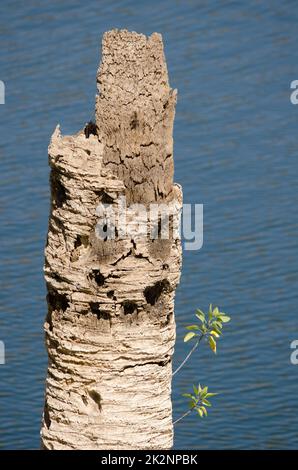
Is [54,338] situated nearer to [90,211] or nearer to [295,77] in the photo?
[90,211]

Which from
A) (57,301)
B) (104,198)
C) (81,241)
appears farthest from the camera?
(57,301)

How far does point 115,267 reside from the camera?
8883mm

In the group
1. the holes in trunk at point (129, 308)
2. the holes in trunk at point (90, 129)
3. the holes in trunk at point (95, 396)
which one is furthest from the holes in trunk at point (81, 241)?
the holes in trunk at point (95, 396)

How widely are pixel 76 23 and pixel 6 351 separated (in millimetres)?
6313

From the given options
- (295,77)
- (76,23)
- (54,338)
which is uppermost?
(76,23)

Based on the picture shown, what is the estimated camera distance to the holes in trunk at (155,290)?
8992mm

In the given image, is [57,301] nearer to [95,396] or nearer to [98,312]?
[98,312]

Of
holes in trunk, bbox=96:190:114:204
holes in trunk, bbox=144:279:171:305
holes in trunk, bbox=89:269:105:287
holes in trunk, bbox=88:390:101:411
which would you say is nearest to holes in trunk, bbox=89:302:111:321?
holes in trunk, bbox=89:269:105:287

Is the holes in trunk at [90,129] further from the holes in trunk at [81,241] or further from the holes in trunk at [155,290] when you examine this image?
the holes in trunk at [155,290]

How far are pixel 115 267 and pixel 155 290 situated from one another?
0.30 meters

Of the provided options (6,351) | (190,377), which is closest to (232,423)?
(190,377)

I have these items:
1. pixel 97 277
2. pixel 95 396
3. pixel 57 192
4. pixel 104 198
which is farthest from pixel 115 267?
pixel 95 396

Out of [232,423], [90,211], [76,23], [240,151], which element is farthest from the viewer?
[76,23]

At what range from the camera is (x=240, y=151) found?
61.0 ft
